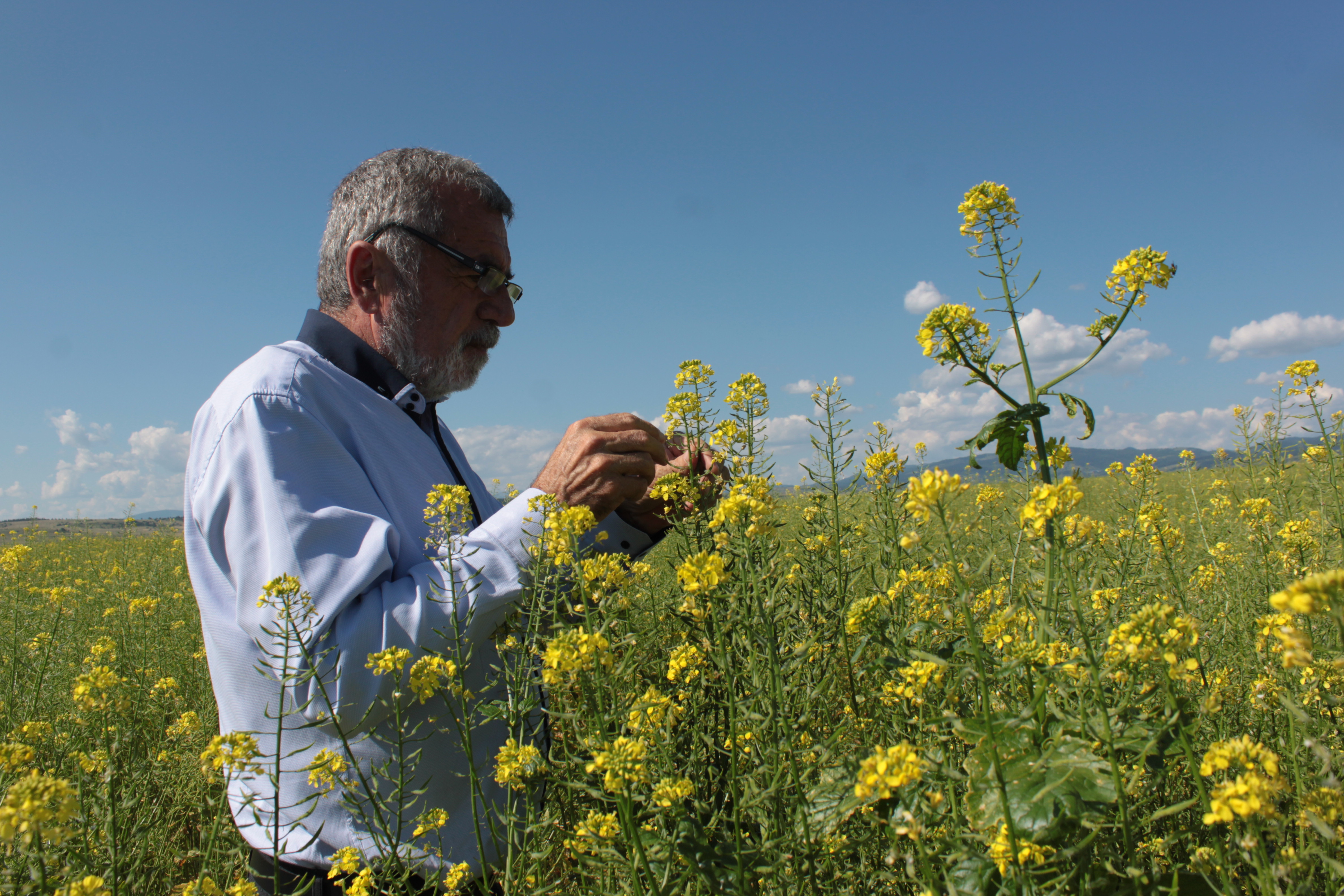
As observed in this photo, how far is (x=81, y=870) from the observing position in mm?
1528

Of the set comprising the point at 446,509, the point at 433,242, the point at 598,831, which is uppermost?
the point at 433,242

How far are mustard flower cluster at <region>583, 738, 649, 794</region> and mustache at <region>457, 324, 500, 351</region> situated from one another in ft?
7.10

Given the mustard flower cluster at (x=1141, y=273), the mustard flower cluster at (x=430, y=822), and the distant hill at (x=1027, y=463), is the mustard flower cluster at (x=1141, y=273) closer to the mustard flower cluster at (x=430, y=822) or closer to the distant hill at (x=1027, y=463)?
the distant hill at (x=1027, y=463)

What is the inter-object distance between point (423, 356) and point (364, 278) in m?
0.41

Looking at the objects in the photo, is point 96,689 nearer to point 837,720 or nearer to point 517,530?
point 517,530

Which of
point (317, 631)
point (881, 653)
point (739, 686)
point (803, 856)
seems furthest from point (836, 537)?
point (317, 631)

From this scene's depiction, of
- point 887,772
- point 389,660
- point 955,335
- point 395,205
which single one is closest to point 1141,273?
point 955,335

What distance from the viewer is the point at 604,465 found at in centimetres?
215

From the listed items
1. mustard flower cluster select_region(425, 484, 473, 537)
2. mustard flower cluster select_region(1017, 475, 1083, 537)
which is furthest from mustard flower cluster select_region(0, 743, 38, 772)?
mustard flower cluster select_region(1017, 475, 1083, 537)

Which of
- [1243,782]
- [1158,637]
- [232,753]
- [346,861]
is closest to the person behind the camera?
[1243,782]

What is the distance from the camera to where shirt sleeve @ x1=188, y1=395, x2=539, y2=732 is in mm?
1763

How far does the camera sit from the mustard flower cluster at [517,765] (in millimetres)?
1516

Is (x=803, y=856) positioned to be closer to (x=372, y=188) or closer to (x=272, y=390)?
(x=272, y=390)

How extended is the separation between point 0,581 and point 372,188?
587cm
